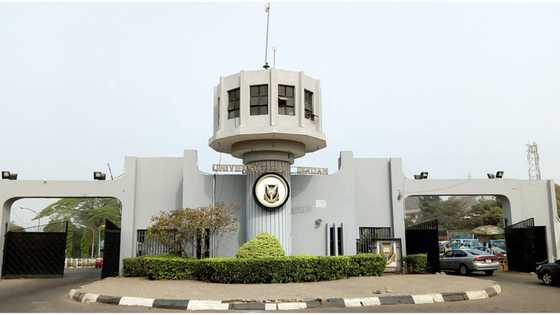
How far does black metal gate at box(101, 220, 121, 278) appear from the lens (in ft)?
65.4

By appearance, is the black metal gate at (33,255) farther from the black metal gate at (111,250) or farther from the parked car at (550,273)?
the parked car at (550,273)

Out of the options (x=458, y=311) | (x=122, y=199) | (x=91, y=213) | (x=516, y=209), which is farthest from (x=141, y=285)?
(x=91, y=213)

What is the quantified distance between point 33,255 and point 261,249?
1211 centimetres

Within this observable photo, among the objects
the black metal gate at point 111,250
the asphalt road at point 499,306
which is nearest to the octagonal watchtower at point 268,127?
the black metal gate at point 111,250

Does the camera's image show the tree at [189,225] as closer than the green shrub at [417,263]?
Yes

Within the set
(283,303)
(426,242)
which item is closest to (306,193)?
(426,242)

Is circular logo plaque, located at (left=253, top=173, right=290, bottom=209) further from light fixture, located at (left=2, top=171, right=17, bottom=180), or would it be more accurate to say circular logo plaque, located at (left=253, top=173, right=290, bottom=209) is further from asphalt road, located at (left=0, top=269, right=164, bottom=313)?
light fixture, located at (left=2, top=171, right=17, bottom=180)

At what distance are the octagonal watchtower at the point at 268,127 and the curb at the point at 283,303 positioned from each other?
7887 millimetres

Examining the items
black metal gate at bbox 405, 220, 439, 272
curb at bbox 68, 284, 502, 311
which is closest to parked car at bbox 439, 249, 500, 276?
black metal gate at bbox 405, 220, 439, 272

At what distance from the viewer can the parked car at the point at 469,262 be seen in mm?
21188

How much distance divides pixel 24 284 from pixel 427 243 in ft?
57.6

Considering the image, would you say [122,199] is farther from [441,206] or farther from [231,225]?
[441,206]

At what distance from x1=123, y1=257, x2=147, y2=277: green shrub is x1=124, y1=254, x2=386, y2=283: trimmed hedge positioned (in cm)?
7

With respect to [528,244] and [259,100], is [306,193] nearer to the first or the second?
[259,100]
